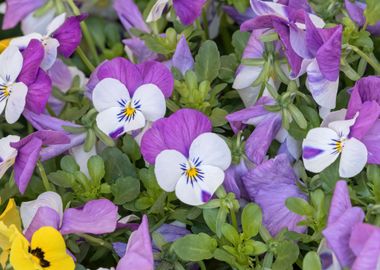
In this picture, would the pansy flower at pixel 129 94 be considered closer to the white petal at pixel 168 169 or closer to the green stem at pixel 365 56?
the white petal at pixel 168 169

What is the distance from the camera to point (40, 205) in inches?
29.5

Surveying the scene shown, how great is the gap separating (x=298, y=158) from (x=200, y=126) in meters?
0.11

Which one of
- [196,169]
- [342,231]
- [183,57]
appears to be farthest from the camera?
[183,57]

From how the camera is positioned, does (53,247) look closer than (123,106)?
Yes

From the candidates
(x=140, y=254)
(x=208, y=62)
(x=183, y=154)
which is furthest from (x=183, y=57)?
(x=140, y=254)

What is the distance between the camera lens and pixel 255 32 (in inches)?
33.0

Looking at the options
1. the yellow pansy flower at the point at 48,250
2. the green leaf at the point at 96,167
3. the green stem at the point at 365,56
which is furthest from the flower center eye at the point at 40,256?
the green stem at the point at 365,56

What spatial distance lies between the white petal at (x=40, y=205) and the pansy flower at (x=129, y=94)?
86mm

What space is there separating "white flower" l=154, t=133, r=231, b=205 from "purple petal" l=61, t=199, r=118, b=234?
0.05 metres

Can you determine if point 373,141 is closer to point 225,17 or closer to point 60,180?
point 60,180

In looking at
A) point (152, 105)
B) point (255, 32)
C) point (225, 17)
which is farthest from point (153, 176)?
point (225, 17)

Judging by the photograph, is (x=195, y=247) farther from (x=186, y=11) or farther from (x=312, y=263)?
(x=186, y=11)

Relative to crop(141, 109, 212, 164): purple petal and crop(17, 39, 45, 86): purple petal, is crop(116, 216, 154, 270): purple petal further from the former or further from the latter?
crop(17, 39, 45, 86): purple petal

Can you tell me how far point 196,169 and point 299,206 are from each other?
3.9 inches
